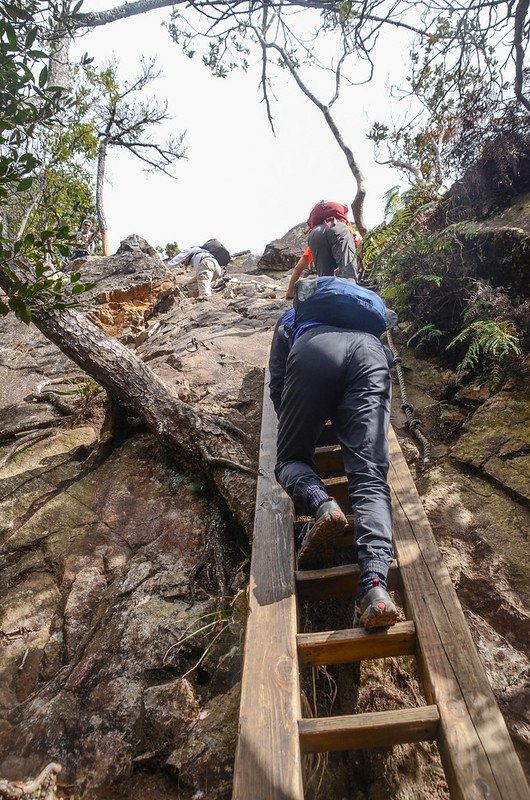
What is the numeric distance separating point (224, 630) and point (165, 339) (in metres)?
5.67

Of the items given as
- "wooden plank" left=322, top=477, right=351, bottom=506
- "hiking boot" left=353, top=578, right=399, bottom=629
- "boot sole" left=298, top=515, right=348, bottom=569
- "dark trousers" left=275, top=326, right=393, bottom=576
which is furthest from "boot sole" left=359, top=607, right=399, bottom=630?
"wooden plank" left=322, top=477, right=351, bottom=506

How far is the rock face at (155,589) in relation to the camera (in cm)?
239

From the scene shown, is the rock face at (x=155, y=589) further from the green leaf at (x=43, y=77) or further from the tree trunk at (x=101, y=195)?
the tree trunk at (x=101, y=195)

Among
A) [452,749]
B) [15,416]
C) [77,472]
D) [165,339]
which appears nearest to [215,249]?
[165,339]

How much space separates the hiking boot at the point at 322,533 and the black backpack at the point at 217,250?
42.6ft

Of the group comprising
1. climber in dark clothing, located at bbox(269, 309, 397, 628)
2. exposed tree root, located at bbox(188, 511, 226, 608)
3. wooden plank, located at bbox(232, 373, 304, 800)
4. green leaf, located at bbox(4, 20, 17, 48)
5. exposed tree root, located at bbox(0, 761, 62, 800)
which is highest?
green leaf, located at bbox(4, 20, 17, 48)

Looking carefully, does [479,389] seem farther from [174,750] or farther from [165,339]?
[165,339]

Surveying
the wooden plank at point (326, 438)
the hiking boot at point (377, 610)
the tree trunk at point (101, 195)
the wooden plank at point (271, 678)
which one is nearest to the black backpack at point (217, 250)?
the tree trunk at point (101, 195)

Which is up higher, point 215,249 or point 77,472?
point 215,249

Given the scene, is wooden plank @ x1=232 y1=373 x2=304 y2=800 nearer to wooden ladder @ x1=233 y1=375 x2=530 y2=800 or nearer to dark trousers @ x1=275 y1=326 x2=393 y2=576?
wooden ladder @ x1=233 y1=375 x2=530 y2=800

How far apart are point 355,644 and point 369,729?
1.26 feet

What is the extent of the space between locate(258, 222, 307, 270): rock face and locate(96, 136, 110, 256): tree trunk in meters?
5.27

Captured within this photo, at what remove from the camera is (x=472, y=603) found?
285 centimetres

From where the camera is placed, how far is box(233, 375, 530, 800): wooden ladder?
1.72 metres
